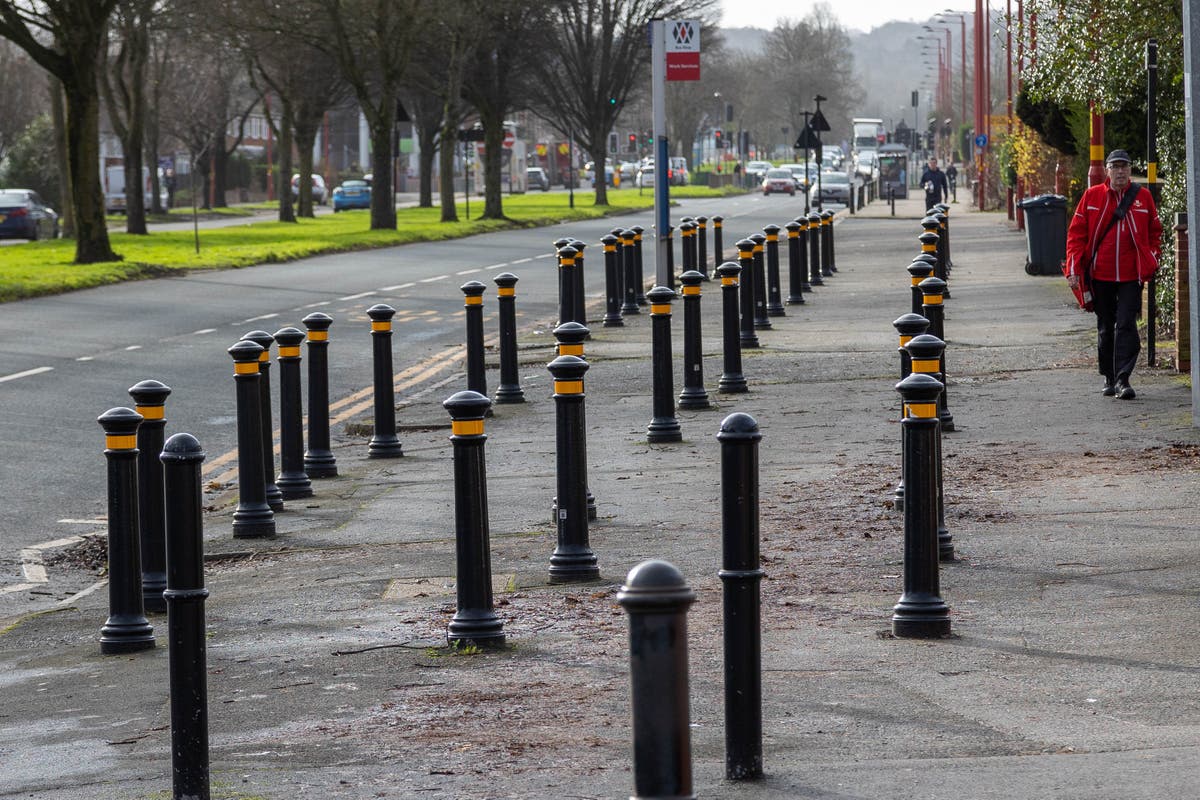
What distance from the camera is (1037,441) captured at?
1146 centimetres

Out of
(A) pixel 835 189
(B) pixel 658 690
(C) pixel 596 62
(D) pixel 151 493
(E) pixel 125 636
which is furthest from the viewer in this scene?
(C) pixel 596 62

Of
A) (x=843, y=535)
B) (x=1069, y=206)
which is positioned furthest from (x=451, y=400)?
(x=1069, y=206)

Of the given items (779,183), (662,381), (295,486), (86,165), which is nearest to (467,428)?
(295,486)

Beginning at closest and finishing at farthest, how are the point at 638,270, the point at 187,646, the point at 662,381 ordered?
the point at 187,646 → the point at 662,381 → the point at 638,270

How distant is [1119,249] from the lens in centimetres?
1285

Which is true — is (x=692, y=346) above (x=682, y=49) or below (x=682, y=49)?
below

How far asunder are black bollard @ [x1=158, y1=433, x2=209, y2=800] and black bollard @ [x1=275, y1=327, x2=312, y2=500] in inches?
196

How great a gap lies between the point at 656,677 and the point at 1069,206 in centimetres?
2460

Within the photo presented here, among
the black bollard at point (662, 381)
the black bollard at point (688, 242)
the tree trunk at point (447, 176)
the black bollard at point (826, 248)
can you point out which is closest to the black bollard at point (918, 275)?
the black bollard at point (662, 381)

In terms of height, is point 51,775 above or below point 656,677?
below

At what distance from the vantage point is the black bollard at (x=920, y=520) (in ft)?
21.5

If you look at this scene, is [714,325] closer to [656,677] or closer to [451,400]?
[451,400]

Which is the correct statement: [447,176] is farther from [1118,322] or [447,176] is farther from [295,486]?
[295,486]

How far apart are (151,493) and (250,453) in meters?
1.98
